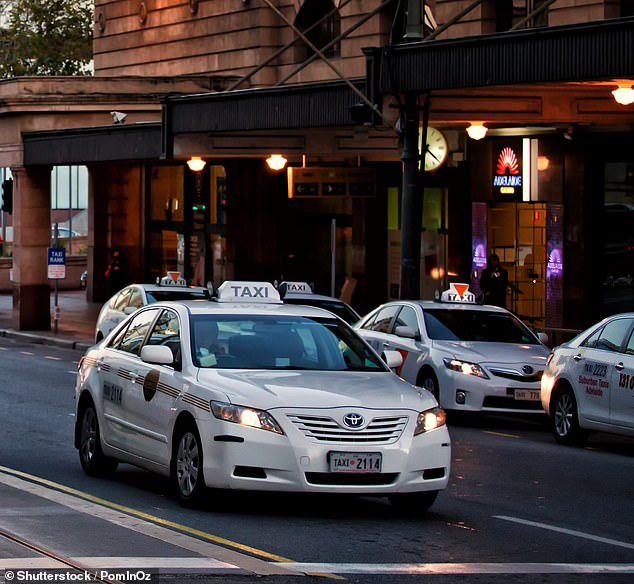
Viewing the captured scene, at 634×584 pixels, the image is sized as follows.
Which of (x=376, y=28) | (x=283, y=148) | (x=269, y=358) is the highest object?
(x=376, y=28)

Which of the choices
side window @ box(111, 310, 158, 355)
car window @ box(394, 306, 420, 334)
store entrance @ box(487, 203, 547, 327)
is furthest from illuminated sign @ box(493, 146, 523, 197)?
side window @ box(111, 310, 158, 355)

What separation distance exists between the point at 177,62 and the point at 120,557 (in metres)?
36.0

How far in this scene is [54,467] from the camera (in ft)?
45.9

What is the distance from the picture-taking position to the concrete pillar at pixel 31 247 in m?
37.9

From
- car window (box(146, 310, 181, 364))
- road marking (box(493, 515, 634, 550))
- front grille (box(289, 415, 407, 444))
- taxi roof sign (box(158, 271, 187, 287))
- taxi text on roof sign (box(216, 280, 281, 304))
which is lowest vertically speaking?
road marking (box(493, 515, 634, 550))

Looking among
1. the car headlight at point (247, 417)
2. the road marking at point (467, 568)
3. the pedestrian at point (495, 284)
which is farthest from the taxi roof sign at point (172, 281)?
the road marking at point (467, 568)

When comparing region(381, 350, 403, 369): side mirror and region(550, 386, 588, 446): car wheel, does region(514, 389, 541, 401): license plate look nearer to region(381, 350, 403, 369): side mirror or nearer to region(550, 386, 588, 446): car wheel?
region(550, 386, 588, 446): car wheel

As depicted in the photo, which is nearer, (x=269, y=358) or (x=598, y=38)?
(x=269, y=358)

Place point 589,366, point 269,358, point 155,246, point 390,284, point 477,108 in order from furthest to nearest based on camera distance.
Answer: point 155,246 < point 390,284 < point 477,108 < point 589,366 < point 269,358

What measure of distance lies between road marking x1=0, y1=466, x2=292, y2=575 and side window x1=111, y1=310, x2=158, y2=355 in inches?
50.7

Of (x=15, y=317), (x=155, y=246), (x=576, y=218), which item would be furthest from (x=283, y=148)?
(x=155, y=246)

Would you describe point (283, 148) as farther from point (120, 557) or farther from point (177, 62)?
point (120, 557)

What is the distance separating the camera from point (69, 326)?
39438 mm

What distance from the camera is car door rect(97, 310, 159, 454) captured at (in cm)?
1261
